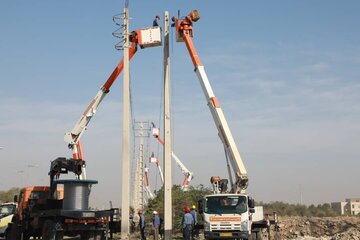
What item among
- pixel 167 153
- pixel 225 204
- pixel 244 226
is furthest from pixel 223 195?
pixel 167 153

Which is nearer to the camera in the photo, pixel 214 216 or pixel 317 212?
pixel 214 216

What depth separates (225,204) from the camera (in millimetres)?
21391

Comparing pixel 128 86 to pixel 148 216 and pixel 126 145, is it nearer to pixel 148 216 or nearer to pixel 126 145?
pixel 126 145

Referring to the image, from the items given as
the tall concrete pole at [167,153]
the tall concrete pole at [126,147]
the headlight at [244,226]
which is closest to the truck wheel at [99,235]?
the tall concrete pole at [126,147]

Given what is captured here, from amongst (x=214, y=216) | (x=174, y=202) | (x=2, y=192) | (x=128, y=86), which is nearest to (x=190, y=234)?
(x=214, y=216)

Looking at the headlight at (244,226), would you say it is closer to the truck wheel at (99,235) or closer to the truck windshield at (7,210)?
the truck wheel at (99,235)

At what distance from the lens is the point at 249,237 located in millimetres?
21297

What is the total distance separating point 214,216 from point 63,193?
6540mm

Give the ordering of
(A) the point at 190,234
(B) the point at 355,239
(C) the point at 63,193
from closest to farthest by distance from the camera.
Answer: (C) the point at 63,193
(A) the point at 190,234
(B) the point at 355,239

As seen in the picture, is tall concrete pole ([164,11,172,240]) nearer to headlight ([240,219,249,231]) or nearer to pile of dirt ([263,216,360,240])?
headlight ([240,219,249,231])

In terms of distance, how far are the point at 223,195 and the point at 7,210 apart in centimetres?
1384

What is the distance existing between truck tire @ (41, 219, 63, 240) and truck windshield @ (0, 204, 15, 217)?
929 cm

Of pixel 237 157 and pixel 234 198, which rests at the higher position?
pixel 237 157

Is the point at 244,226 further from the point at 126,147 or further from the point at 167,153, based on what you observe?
the point at 126,147
